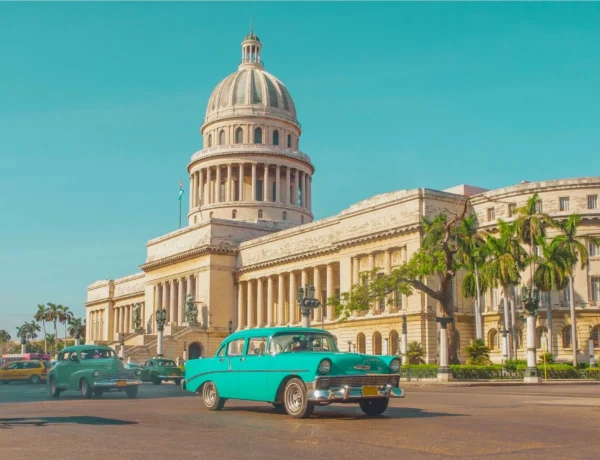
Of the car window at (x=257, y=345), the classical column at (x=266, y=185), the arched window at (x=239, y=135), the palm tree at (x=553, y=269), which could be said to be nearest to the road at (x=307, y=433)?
the car window at (x=257, y=345)

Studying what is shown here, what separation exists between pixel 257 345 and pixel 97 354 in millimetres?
12711

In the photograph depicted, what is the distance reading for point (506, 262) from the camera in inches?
2071

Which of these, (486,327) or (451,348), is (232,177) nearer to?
(486,327)

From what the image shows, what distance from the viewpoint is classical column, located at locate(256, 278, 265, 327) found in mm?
85188

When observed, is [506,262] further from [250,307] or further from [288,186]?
[288,186]

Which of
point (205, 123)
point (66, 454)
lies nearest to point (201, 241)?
point (205, 123)

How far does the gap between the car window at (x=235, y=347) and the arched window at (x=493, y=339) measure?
47775 millimetres

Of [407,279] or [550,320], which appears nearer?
[407,279]

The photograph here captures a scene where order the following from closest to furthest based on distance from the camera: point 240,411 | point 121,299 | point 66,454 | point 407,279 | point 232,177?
point 66,454 < point 240,411 < point 407,279 < point 232,177 < point 121,299

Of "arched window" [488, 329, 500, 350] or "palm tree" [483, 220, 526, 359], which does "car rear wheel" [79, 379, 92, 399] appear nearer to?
"palm tree" [483, 220, 526, 359]

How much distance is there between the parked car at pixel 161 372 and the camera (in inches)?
1718

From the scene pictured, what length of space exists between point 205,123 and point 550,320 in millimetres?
63417

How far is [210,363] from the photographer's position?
62.7 ft

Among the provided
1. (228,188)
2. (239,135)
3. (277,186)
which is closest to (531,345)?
(277,186)
